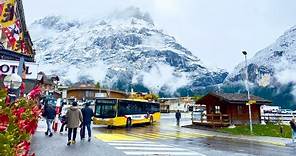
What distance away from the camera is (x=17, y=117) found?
355cm

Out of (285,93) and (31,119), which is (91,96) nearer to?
(285,93)

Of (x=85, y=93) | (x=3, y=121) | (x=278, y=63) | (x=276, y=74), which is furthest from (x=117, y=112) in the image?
(x=278, y=63)

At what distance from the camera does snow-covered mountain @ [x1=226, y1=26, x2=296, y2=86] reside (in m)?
89.0

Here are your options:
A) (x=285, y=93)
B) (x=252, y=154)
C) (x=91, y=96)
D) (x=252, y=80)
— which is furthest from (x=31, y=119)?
(x=252, y=80)

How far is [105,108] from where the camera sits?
106 feet

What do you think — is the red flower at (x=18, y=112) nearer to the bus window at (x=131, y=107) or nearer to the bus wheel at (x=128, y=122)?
the bus window at (x=131, y=107)

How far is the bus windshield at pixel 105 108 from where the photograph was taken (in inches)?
1258

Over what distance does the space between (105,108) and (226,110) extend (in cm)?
Result: 1341

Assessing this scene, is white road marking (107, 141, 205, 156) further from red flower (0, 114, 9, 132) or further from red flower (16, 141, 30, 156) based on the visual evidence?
red flower (0, 114, 9, 132)

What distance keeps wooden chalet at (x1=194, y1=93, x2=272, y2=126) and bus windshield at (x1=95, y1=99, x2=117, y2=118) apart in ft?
36.8

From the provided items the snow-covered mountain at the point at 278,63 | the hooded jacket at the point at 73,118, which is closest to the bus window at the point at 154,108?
the hooded jacket at the point at 73,118

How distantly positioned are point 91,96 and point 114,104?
6704 cm

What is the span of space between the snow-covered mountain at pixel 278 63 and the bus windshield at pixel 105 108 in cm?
6118

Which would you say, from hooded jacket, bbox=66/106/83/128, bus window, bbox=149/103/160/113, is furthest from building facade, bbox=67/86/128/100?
hooded jacket, bbox=66/106/83/128
